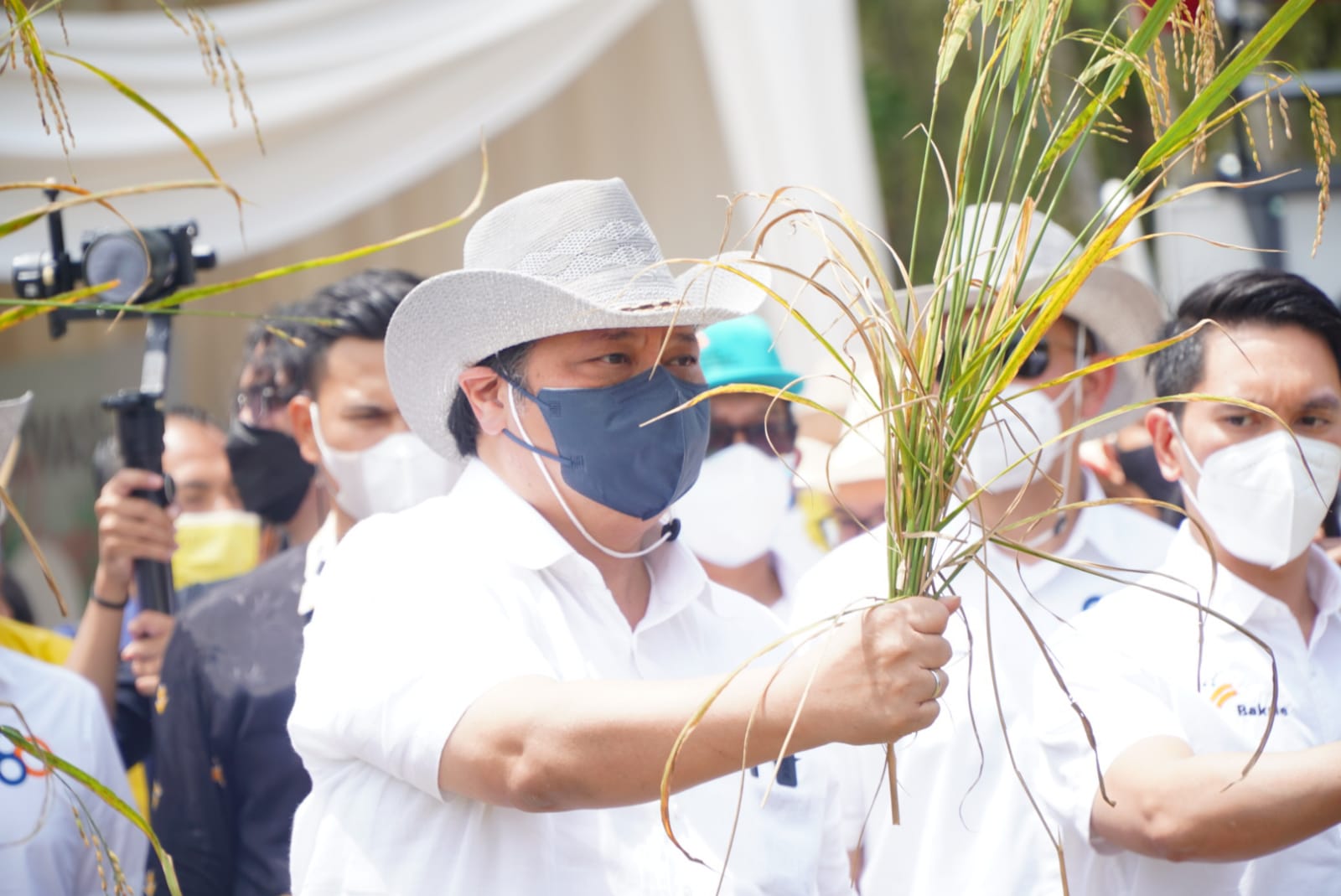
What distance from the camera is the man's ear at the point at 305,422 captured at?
10.7 ft

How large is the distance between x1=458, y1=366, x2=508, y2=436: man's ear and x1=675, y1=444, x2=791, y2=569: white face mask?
1264 millimetres

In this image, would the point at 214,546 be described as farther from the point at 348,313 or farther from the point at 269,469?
the point at 348,313

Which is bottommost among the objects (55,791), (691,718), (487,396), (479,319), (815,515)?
(815,515)

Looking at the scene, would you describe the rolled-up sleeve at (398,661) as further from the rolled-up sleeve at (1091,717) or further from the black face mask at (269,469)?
the black face mask at (269,469)

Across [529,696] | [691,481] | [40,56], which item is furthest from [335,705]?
[40,56]

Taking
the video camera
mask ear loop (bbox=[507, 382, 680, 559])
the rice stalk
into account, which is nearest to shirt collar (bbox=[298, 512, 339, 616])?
the video camera

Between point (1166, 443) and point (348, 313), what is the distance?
176cm

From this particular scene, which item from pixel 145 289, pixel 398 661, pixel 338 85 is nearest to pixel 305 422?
pixel 145 289

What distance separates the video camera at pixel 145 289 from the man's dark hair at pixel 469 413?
0.91 meters

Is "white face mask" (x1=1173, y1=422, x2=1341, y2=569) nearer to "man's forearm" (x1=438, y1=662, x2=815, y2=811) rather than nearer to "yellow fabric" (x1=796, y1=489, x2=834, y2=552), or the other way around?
"man's forearm" (x1=438, y1=662, x2=815, y2=811)

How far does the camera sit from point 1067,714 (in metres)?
2.23

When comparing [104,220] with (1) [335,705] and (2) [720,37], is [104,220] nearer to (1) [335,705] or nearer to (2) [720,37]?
(2) [720,37]

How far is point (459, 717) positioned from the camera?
1.69 meters

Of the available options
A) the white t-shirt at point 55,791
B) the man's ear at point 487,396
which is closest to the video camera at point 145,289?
the white t-shirt at point 55,791
